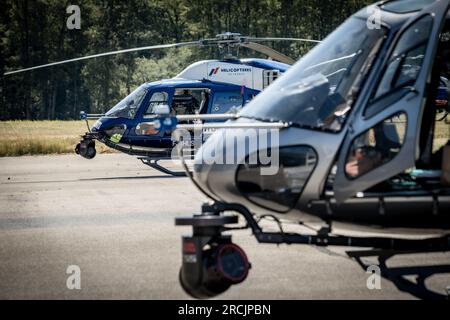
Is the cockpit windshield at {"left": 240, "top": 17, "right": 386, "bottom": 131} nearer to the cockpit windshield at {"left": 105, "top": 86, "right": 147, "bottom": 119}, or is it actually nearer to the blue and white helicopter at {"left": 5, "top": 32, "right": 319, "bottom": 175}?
the blue and white helicopter at {"left": 5, "top": 32, "right": 319, "bottom": 175}

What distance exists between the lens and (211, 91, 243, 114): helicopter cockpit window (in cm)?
1761

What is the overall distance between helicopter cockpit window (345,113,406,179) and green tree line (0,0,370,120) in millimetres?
64234

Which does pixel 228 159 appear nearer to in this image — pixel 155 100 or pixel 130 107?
pixel 155 100

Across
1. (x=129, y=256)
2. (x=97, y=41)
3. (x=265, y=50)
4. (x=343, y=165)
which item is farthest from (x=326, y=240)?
(x=97, y=41)

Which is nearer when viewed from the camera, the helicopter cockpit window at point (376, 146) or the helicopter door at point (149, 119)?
the helicopter cockpit window at point (376, 146)

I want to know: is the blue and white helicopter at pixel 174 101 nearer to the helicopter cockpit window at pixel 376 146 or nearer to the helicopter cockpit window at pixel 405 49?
the helicopter cockpit window at pixel 405 49

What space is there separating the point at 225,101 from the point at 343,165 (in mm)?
12293

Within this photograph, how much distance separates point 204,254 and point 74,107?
6897 centimetres

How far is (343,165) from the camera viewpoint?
18.1 ft

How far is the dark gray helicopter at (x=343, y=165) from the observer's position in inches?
217

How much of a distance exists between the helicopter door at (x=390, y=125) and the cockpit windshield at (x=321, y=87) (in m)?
0.17

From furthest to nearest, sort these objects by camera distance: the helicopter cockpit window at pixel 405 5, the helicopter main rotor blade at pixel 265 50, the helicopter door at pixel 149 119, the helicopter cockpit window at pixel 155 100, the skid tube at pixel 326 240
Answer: the helicopter cockpit window at pixel 155 100
the helicopter door at pixel 149 119
the helicopter main rotor blade at pixel 265 50
the helicopter cockpit window at pixel 405 5
the skid tube at pixel 326 240

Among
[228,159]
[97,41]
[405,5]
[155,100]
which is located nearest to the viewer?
[228,159]

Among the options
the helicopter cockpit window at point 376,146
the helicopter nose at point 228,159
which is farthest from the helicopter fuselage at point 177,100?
the helicopter cockpit window at point 376,146
